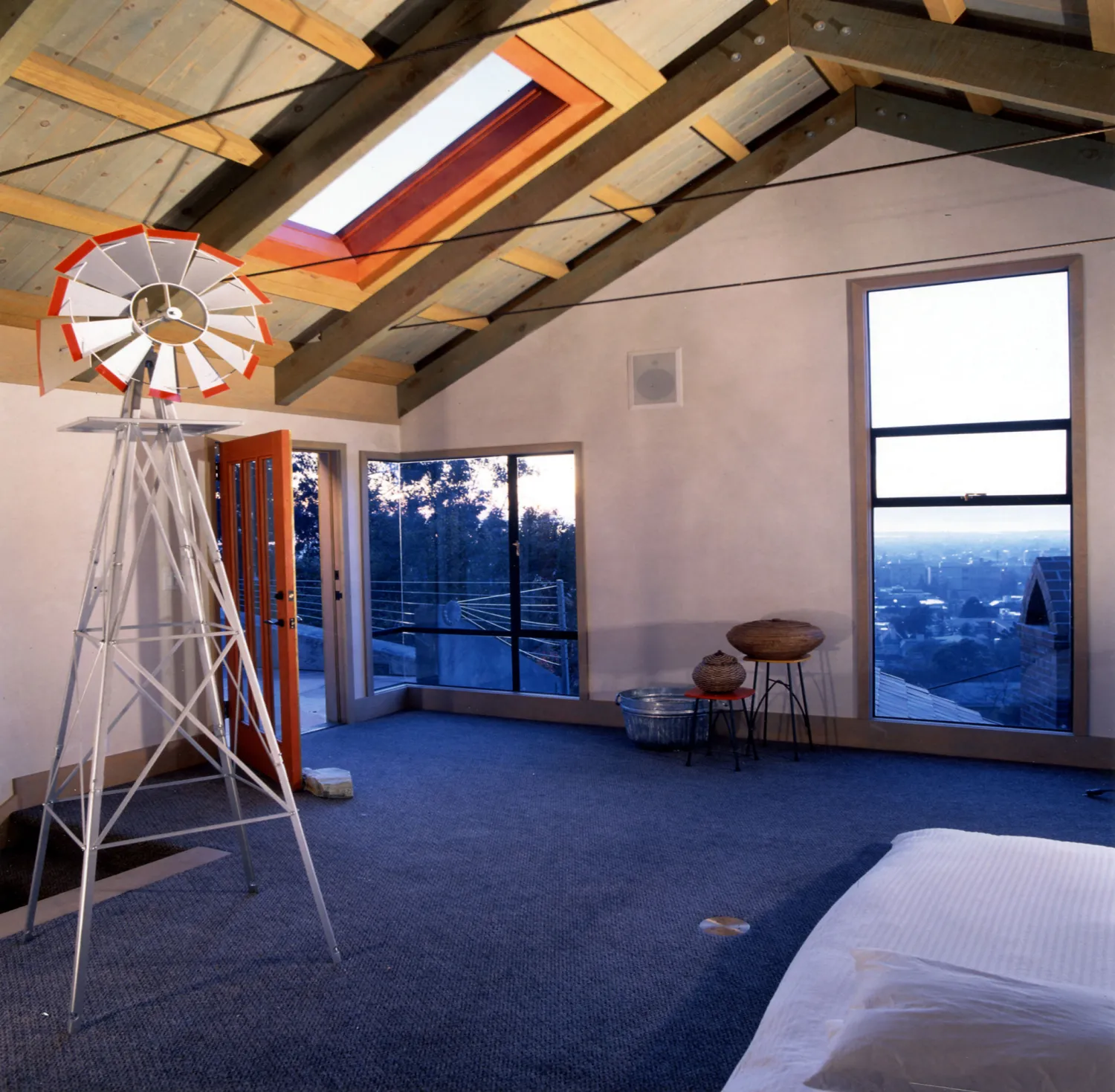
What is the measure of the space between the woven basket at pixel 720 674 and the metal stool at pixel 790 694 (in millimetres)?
108

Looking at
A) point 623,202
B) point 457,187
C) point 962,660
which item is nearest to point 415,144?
point 457,187

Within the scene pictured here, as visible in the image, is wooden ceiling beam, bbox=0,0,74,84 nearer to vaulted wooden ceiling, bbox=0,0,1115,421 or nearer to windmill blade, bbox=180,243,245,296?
vaulted wooden ceiling, bbox=0,0,1115,421

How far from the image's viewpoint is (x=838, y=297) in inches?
232

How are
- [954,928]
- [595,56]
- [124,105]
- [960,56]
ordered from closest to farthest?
[954,928], [124,105], [595,56], [960,56]

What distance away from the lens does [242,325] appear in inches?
139

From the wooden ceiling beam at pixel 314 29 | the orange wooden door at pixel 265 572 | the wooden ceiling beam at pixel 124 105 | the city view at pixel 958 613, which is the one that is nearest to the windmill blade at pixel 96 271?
the wooden ceiling beam at pixel 124 105

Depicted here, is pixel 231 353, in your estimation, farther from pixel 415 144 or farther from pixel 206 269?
pixel 415 144

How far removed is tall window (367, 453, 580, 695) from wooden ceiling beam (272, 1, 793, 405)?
4.90 feet

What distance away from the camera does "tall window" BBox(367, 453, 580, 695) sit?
6.93 meters

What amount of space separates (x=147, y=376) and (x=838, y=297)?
418 cm

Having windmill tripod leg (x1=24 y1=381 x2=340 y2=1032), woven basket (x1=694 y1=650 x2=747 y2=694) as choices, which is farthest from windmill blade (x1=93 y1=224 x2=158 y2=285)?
woven basket (x1=694 y1=650 x2=747 y2=694)

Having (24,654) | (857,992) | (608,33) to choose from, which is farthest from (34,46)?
(857,992)

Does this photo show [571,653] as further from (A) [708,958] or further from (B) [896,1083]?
(B) [896,1083]

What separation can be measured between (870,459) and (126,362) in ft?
14.0
